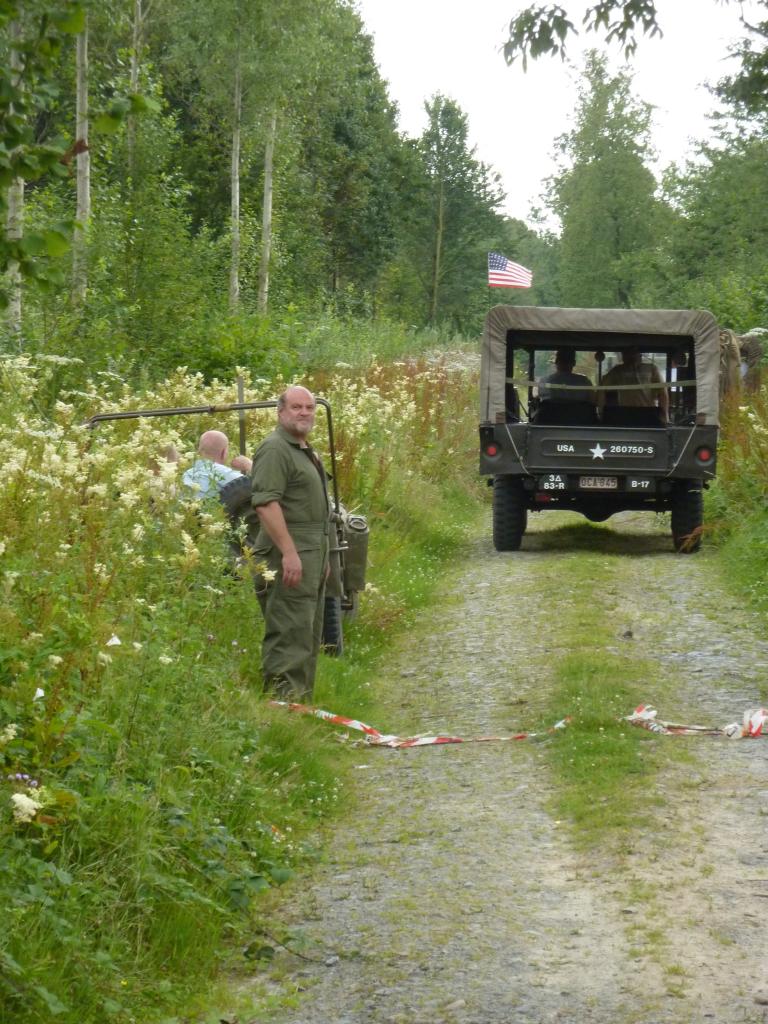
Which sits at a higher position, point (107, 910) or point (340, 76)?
point (340, 76)

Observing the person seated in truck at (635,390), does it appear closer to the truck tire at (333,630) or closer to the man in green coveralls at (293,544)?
the truck tire at (333,630)

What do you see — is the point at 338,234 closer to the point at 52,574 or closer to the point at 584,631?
the point at 584,631

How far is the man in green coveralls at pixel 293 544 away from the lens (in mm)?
9031

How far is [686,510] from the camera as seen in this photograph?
17.0 meters

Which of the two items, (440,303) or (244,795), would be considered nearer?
(244,795)

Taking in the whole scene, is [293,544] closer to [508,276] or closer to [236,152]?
[508,276]

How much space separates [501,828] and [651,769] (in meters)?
1.15

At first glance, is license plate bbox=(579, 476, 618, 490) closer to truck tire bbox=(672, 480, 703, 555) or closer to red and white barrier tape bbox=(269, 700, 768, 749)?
truck tire bbox=(672, 480, 703, 555)

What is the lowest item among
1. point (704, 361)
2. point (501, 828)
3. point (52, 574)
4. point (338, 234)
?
point (501, 828)

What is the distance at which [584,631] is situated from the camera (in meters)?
11.9

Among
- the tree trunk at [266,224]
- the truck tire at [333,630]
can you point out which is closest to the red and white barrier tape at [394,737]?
the truck tire at [333,630]

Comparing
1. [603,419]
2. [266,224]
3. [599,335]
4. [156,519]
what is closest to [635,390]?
[603,419]

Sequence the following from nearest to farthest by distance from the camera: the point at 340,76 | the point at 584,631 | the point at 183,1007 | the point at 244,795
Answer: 1. the point at 183,1007
2. the point at 244,795
3. the point at 584,631
4. the point at 340,76

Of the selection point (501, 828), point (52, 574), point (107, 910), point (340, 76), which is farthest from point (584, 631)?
point (340, 76)
